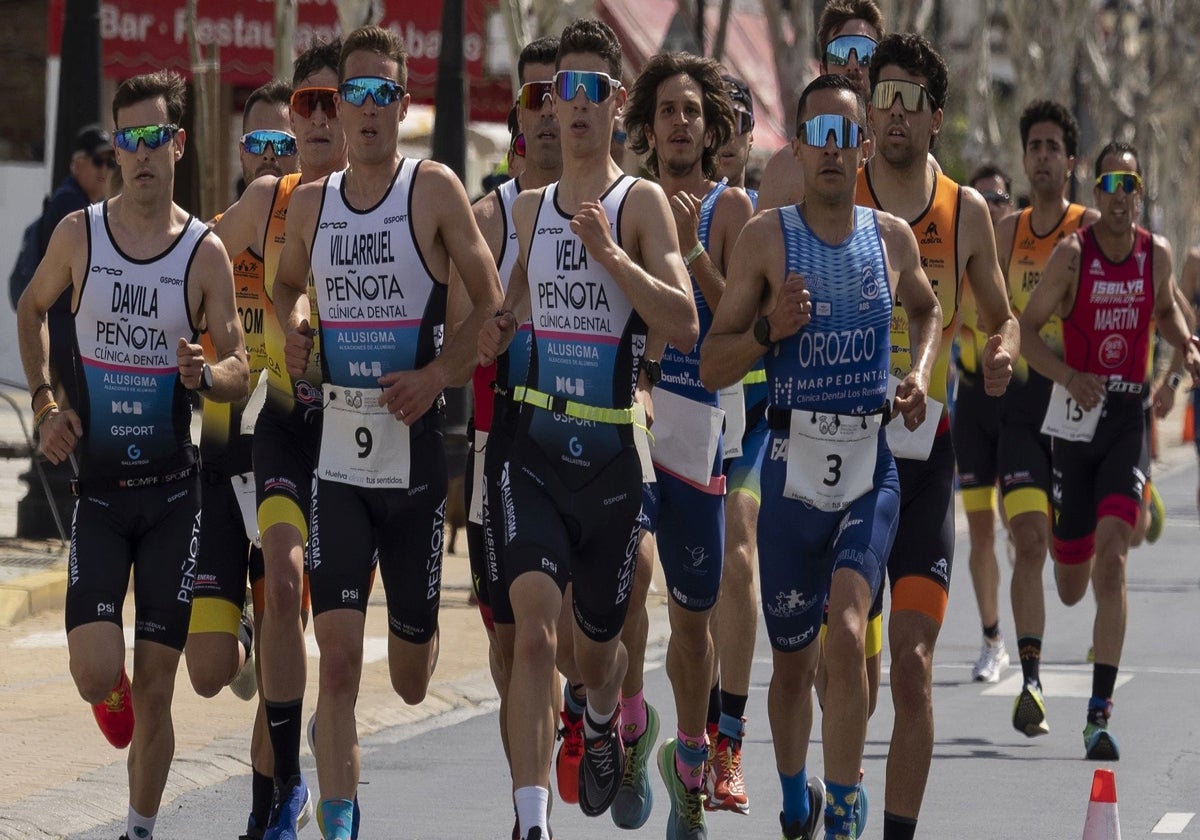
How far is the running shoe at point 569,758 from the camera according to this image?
27.4 feet

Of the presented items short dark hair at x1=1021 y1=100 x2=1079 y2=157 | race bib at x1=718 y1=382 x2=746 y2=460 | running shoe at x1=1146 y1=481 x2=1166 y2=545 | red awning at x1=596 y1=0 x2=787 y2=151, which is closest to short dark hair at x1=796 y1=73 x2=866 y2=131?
race bib at x1=718 y1=382 x2=746 y2=460

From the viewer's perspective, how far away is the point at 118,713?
770 centimetres

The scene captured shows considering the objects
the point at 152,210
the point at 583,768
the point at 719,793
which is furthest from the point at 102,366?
the point at 719,793

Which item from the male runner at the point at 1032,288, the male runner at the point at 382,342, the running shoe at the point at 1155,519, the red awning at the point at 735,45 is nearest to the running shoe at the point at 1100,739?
the male runner at the point at 1032,288

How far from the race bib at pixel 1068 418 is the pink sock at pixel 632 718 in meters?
3.11

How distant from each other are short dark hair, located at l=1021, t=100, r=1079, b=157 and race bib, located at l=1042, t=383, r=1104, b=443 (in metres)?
1.26

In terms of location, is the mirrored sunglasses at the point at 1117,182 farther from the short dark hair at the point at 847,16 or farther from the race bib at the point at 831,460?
the race bib at the point at 831,460

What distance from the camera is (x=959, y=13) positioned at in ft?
223

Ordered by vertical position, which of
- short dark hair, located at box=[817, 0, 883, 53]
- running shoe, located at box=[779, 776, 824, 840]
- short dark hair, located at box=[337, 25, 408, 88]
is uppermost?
short dark hair, located at box=[817, 0, 883, 53]

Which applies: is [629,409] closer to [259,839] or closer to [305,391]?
[305,391]

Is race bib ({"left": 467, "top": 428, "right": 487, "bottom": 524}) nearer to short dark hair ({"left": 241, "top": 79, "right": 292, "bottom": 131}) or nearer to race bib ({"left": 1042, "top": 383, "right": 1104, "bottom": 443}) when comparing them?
short dark hair ({"left": 241, "top": 79, "right": 292, "bottom": 131})

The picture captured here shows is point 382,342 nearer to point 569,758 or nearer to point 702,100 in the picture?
point 702,100

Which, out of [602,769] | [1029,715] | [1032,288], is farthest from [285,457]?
[1032,288]

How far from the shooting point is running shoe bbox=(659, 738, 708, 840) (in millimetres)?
7902
